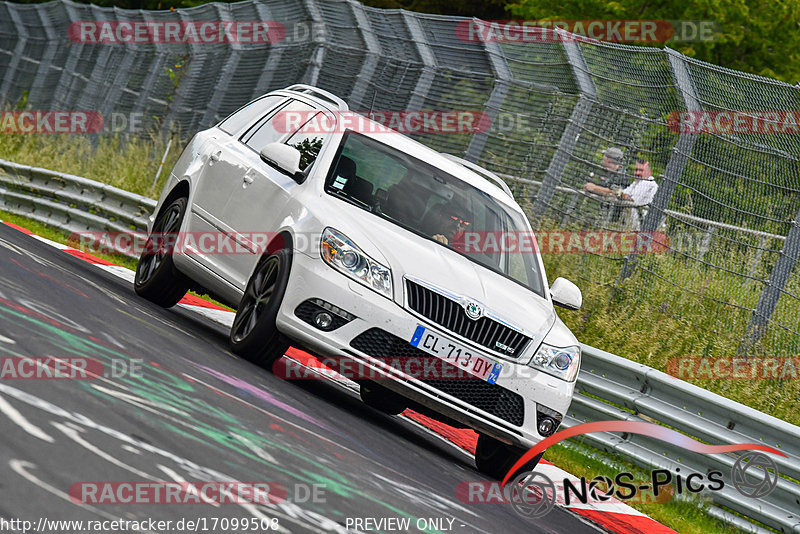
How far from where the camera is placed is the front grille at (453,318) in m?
7.52

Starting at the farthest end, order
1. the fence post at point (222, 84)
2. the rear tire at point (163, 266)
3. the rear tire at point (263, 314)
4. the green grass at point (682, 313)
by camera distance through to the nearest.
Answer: the fence post at point (222, 84) < the green grass at point (682, 313) < the rear tire at point (163, 266) < the rear tire at point (263, 314)

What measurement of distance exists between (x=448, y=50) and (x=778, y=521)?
938 cm

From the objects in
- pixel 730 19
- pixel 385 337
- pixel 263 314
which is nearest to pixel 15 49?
pixel 730 19

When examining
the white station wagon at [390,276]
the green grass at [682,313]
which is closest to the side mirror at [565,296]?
the white station wagon at [390,276]

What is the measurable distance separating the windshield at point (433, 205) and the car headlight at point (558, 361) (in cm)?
82

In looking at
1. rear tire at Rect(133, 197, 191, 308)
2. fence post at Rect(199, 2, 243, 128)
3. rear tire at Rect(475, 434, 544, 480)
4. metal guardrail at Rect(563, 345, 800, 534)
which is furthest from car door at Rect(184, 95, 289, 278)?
fence post at Rect(199, 2, 243, 128)

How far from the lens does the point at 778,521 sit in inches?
320

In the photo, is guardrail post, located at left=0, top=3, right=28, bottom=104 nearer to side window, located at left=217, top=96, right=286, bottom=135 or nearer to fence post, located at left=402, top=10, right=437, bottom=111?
fence post, located at left=402, top=10, right=437, bottom=111

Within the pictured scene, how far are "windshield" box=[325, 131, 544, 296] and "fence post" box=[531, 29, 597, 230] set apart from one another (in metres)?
4.90

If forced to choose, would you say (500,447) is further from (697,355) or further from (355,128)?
(697,355)

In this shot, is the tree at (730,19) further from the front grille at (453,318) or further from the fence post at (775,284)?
the front grille at (453,318)

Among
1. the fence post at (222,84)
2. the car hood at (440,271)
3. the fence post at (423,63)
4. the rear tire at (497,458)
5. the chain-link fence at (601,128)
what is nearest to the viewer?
the car hood at (440,271)

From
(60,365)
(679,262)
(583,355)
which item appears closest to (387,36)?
(679,262)

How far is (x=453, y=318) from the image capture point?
7.55 meters
